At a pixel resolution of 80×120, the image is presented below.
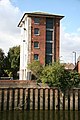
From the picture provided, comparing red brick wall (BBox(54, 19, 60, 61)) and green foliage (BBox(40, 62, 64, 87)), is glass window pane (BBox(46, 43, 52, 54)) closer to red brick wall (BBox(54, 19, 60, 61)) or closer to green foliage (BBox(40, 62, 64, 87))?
red brick wall (BBox(54, 19, 60, 61))

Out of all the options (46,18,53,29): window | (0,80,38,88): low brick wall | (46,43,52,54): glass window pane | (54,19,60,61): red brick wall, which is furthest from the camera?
(46,18,53,29): window

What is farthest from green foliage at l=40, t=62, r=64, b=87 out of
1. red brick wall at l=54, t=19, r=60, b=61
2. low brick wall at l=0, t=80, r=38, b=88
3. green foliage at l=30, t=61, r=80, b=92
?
red brick wall at l=54, t=19, r=60, b=61

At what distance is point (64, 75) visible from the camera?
68375mm

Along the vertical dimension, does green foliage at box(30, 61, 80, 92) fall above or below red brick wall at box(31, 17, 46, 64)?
below

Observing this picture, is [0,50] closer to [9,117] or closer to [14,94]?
[14,94]

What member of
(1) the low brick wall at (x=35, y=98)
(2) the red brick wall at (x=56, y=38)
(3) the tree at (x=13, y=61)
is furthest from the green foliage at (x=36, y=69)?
(3) the tree at (x=13, y=61)

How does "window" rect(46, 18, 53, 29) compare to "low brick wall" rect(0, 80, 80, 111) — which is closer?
"low brick wall" rect(0, 80, 80, 111)

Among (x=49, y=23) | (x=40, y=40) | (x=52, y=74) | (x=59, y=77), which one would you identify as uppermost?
(x=49, y=23)

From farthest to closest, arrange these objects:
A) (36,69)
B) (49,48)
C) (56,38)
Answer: (56,38)
(49,48)
(36,69)

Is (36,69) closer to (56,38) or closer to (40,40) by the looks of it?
(40,40)

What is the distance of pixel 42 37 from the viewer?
279 feet

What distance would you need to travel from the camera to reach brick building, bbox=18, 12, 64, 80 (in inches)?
3342

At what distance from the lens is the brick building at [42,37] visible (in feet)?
278

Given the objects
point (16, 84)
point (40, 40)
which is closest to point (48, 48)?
point (40, 40)
